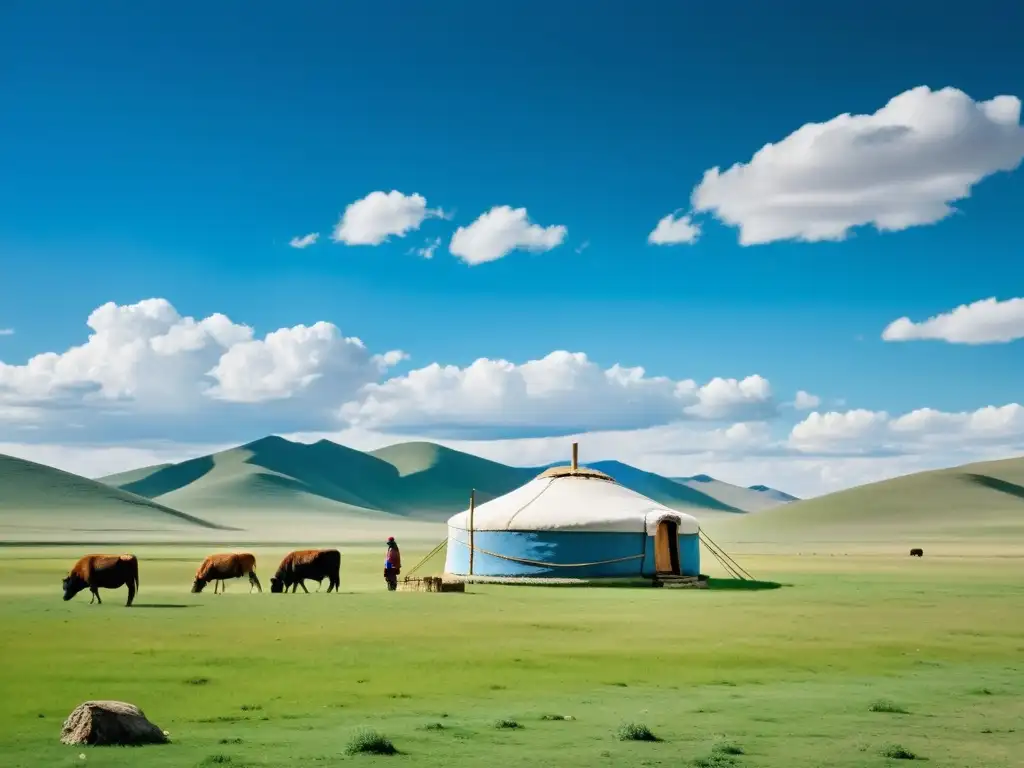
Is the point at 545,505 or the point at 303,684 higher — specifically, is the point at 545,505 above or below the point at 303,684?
above

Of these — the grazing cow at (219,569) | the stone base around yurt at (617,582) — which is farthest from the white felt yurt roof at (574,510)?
the grazing cow at (219,569)

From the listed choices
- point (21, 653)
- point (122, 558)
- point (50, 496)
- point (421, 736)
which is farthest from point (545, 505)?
point (50, 496)

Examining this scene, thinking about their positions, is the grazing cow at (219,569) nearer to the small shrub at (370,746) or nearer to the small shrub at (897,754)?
the small shrub at (370,746)

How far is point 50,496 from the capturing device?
140m

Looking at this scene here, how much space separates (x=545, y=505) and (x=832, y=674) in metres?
17.4

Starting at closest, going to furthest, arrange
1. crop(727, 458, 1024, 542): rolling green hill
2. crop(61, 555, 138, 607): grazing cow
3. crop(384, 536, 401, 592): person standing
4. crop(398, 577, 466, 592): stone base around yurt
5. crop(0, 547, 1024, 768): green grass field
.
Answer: crop(0, 547, 1024, 768): green grass field < crop(61, 555, 138, 607): grazing cow < crop(398, 577, 466, 592): stone base around yurt < crop(384, 536, 401, 592): person standing < crop(727, 458, 1024, 542): rolling green hill

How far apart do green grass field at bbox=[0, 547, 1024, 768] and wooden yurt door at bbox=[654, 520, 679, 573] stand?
558 centimetres

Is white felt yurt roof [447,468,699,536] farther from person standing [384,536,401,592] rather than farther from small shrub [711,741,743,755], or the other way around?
small shrub [711,741,743,755]

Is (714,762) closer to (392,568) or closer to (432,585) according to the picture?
(432,585)

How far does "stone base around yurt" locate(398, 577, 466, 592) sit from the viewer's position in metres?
27.2

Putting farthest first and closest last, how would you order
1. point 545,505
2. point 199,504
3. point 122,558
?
point 199,504
point 545,505
point 122,558

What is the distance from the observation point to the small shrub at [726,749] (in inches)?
348

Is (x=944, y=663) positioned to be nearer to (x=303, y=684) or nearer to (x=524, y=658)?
(x=524, y=658)

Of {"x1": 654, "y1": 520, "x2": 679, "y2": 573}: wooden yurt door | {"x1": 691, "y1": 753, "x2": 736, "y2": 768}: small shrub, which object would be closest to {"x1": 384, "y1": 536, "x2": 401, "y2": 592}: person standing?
{"x1": 654, "y1": 520, "x2": 679, "y2": 573}: wooden yurt door
